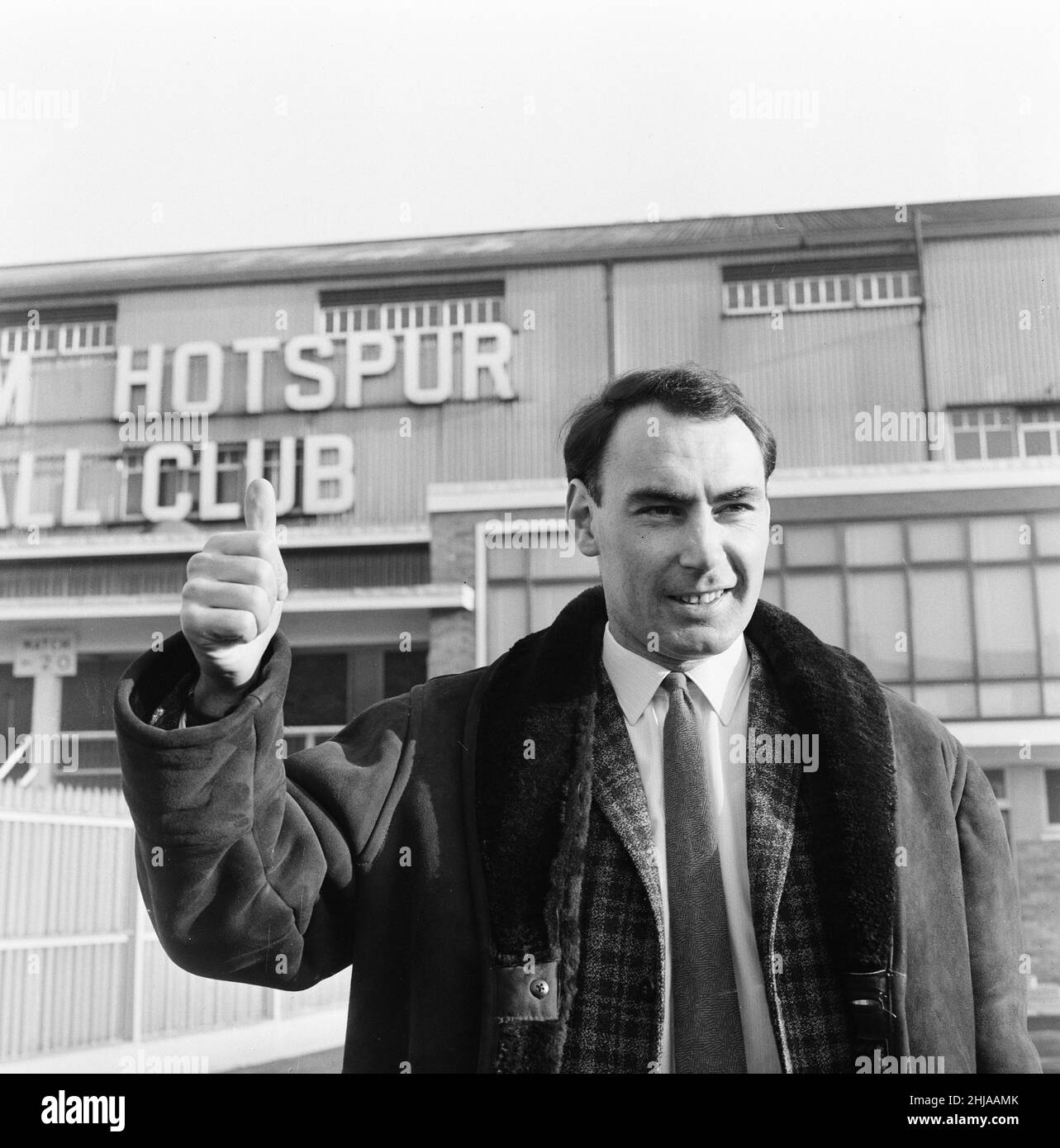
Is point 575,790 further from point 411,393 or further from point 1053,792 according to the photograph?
point 1053,792

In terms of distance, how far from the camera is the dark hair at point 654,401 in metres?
1.28

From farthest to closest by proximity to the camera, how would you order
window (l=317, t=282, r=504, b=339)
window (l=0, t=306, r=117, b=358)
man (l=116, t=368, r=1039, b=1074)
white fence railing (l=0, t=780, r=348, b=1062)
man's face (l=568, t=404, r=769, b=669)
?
white fence railing (l=0, t=780, r=348, b=1062) < window (l=317, t=282, r=504, b=339) < window (l=0, t=306, r=117, b=358) < man's face (l=568, t=404, r=769, b=669) < man (l=116, t=368, r=1039, b=1074)

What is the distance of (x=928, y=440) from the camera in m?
3.99

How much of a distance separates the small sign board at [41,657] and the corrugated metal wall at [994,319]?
7.71 ft

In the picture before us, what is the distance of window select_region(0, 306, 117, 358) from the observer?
250 centimetres

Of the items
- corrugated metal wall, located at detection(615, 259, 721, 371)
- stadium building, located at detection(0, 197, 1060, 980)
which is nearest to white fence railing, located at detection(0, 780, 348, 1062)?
stadium building, located at detection(0, 197, 1060, 980)

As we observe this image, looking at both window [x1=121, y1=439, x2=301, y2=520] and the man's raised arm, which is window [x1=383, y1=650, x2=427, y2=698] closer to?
window [x1=121, y1=439, x2=301, y2=520]

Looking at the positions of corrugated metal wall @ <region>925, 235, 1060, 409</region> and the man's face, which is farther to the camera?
corrugated metal wall @ <region>925, 235, 1060, 409</region>

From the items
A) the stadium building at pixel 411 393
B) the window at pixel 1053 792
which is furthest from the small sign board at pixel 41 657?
the window at pixel 1053 792

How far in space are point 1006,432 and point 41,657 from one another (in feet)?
8.78

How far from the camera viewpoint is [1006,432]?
10.3 feet

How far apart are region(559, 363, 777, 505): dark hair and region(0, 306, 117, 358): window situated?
5.09 feet

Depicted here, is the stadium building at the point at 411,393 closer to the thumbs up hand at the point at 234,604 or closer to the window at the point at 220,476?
the window at the point at 220,476
